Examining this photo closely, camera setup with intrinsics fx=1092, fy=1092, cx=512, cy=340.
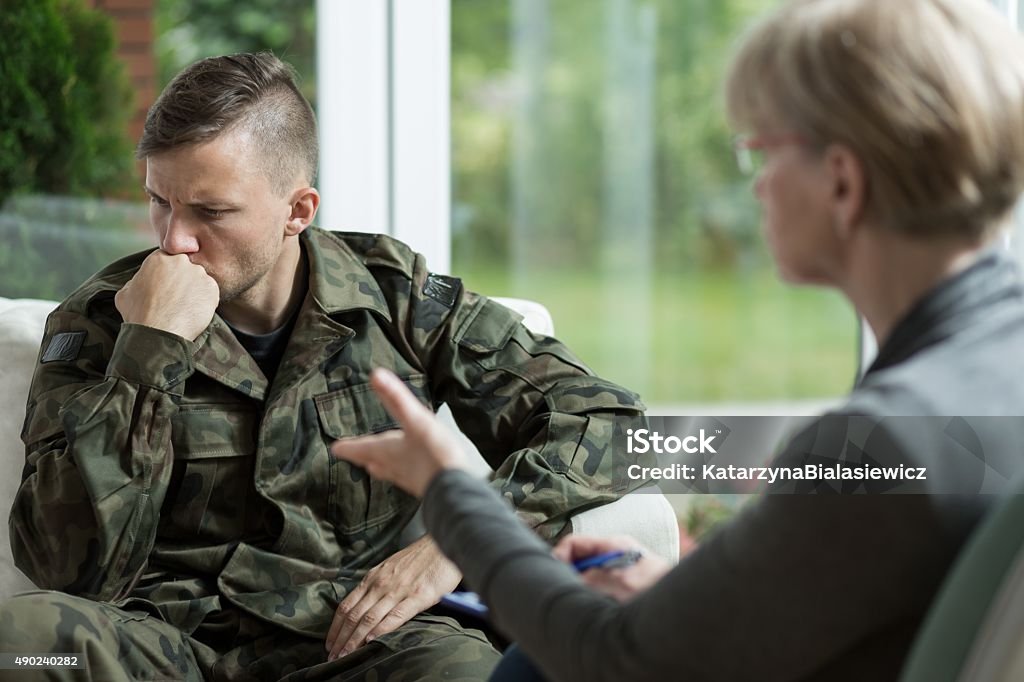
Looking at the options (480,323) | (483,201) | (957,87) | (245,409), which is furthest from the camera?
(483,201)

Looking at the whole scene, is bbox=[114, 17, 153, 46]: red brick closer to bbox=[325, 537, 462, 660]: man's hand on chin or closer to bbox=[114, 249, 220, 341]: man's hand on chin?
bbox=[114, 249, 220, 341]: man's hand on chin

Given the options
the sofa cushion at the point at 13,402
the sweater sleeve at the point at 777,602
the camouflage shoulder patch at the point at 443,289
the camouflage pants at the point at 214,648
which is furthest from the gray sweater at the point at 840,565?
the sofa cushion at the point at 13,402

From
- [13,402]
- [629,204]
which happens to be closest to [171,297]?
[13,402]

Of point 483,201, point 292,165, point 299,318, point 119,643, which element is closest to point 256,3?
point 483,201

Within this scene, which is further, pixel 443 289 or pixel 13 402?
pixel 443 289

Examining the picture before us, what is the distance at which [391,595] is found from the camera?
5.41ft

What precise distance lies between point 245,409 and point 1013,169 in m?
1.26

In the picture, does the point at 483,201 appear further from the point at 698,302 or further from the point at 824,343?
the point at 824,343

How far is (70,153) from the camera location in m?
2.96

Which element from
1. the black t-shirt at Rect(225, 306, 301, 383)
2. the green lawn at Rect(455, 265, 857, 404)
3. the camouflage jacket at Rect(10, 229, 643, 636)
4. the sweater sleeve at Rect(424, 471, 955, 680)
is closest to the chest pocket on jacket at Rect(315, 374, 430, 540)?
the camouflage jacket at Rect(10, 229, 643, 636)

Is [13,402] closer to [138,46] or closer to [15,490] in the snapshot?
[15,490]

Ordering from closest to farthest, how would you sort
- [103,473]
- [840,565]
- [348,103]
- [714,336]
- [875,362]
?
1. [840,565]
2. [875,362]
3. [103,473]
4. [348,103]
5. [714,336]

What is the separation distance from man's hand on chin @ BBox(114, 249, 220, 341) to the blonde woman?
876 mm

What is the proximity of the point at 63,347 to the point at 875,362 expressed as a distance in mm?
1302
